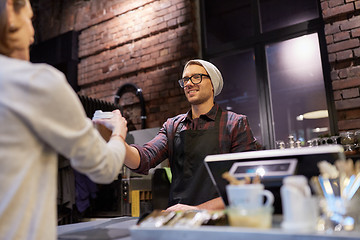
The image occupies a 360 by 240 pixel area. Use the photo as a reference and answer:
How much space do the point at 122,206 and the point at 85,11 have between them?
293 cm

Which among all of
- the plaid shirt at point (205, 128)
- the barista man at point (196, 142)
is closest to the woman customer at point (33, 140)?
the barista man at point (196, 142)

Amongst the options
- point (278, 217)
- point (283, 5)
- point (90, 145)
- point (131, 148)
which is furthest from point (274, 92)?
point (90, 145)

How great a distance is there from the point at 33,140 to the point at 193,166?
1144 mm

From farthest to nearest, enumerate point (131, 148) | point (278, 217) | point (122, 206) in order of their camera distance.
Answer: point (122, 206) → point (131, 148) → point (278, 217)

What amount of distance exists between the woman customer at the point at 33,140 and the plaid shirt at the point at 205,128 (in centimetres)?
89

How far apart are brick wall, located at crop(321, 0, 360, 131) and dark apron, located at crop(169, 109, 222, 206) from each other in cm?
135

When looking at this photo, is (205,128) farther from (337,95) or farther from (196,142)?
(337,95)

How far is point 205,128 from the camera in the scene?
1854 millimetres

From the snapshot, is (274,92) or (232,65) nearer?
(274,92)

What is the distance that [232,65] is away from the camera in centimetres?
384

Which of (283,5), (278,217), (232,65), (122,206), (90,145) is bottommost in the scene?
(122,206)

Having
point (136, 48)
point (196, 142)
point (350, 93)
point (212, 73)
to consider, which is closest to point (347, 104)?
point (350, 93)

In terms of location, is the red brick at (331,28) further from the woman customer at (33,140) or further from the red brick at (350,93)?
the woman customer at (33,140)

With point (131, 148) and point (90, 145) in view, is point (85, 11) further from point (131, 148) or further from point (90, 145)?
point (90, 145)
